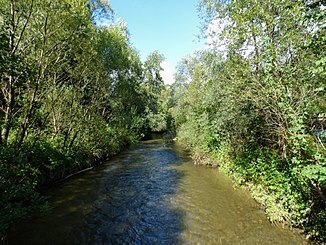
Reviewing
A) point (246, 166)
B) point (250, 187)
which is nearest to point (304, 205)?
point (250, 187)

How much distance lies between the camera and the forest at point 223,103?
4562 millimetres

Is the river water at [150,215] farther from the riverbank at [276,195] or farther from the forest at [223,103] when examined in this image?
the forest at [223,103]

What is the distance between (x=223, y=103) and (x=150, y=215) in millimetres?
5368

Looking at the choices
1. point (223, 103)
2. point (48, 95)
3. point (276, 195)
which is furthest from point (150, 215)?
point (48, 95)

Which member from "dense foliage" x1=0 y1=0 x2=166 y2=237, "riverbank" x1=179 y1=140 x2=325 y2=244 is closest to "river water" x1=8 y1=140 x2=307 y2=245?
"riverbank" x1=179 y1=140 x2=325 y2=244

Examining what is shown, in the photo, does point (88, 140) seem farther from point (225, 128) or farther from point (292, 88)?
point (292, 88)

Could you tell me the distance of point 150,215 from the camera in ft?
21.7

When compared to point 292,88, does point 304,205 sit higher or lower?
lower

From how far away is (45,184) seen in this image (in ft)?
28.8

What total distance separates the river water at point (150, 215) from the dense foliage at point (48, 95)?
117cm

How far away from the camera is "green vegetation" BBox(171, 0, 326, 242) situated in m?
4.42

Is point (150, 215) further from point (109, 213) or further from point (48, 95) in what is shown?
point (48, 95)

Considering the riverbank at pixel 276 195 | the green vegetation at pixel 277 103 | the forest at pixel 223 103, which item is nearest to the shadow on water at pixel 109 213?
the forest at pixel 223 103

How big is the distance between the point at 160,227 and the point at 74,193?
4.34 metres
